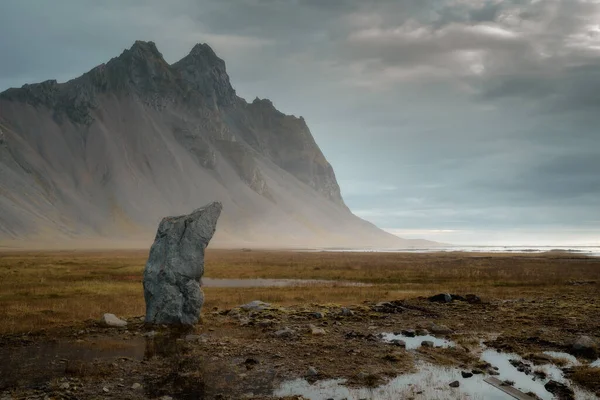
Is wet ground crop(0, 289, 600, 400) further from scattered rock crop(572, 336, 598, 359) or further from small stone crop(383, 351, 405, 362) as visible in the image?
scattered rock crop(572, 336, 598, 359)

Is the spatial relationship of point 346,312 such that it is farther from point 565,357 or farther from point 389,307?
point 565,357

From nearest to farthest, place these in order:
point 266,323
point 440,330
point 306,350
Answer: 1. point 306,350
2. point 440,330
3. point 266,323

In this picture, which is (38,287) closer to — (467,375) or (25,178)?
(467,375)

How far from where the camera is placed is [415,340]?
20094 mm

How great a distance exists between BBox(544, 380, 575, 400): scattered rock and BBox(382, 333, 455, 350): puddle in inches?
215

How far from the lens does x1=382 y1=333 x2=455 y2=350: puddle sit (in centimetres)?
1903

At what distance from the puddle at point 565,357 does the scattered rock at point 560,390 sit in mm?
2822

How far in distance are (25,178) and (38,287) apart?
611ft

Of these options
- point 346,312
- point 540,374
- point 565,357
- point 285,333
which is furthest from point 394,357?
point 346,312

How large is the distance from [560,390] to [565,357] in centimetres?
437

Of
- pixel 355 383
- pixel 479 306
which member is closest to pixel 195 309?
pixel 355 383

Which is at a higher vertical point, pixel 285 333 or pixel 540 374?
pixel 540 374

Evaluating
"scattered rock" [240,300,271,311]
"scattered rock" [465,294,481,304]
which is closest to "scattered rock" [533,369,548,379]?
"scattered rock" [240,300,271,311]

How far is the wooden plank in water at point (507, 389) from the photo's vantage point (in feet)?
41.7
